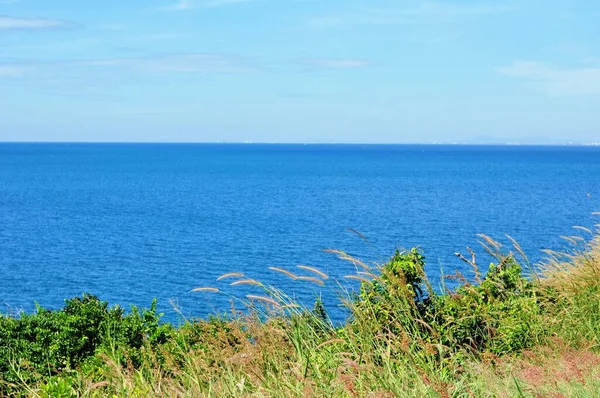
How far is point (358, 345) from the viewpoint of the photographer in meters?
7.01

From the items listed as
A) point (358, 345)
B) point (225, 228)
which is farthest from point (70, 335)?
point (225, 228)

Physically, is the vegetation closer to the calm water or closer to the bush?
the bush

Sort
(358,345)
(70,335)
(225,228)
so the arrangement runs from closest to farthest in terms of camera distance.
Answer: (358,345)
(70,335)
(225,228)

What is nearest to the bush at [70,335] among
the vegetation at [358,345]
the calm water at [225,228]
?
the vegetation at [358,345]

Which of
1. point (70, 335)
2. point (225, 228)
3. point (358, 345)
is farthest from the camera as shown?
point (225, 228)

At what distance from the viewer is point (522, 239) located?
49.0 m

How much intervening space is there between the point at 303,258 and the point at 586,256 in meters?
30.4

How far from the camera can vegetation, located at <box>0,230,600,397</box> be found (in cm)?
552

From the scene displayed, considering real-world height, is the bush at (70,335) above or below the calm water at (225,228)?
above

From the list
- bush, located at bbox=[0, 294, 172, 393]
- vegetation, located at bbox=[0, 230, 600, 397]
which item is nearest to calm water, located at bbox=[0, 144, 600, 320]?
bush, located at bbox=[0, 294, 172, 393]

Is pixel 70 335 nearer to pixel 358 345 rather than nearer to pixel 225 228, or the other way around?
pixel 358 345

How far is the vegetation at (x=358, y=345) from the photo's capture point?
5.52 metres

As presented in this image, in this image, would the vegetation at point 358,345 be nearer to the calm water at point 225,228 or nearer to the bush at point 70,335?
the bush at point 70,335

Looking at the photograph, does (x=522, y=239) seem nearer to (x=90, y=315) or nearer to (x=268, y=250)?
(x=268, y=250)
